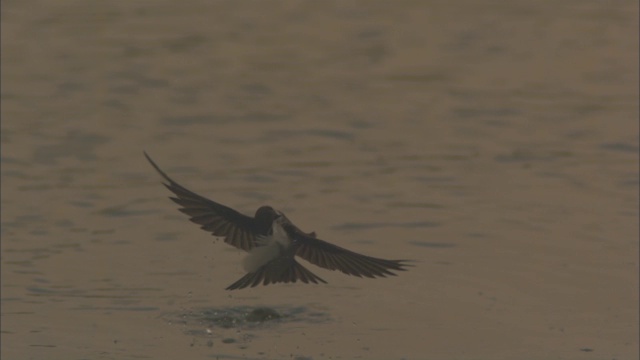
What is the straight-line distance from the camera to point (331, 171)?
38.9ft

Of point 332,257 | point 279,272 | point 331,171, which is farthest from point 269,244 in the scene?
point 331,171

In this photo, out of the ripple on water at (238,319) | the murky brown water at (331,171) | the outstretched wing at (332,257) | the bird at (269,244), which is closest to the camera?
the outstretched wing at (332,257)

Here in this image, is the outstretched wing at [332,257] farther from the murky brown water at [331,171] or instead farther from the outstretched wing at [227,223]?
the murky brown water at [331,171]

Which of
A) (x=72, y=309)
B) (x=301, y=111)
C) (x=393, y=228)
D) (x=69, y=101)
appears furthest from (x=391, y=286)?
(x=69, y=101)

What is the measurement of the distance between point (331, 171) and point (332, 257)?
16.2 feet

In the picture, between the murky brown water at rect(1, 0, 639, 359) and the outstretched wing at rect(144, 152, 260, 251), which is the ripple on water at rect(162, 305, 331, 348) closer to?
the murky brown water at rect(1, 0, 639, 359)

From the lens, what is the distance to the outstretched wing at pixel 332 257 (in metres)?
6.81

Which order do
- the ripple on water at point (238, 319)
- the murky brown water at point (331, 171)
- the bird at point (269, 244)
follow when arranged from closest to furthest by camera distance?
the bird at point (269, 244) < the ripple on water at point (238, 319) < the murky brown water at point (331, 171)

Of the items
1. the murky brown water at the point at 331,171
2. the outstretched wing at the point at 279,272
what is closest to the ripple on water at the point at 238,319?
the murky brown water at the point at 331,171

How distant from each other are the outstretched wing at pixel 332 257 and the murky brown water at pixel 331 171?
111cm

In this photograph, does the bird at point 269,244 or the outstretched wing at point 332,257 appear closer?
the outstretched wing at point 332,257

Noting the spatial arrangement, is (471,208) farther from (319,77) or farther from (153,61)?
(153,61)

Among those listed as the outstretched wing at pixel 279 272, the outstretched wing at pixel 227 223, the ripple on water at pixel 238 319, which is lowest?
the ripple on water at pixel 238 319

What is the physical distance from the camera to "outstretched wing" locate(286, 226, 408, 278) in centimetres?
681
